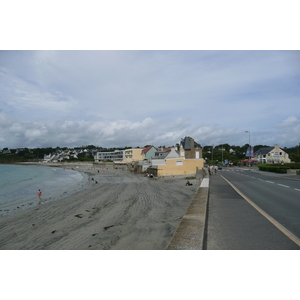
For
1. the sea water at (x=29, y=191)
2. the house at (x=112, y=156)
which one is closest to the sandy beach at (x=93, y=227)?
the sea water at (x=29, y=191)

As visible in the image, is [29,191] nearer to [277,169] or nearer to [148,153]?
[277,169]

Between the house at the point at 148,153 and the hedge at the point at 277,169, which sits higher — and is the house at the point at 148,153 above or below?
above

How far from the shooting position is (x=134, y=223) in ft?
39.8

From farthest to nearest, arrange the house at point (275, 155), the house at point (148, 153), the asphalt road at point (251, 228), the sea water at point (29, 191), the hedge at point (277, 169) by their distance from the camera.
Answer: the house at point (148, 153), the house at point (275, 155), the hedge at point (277, 169), the sea water at point (29, 191), the asphalt road at point (251, 228)

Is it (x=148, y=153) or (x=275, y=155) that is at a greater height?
(x=275, y=155)

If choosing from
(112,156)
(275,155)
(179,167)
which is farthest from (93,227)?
(112,156)

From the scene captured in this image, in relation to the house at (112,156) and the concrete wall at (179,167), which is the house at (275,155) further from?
the house at (112,156)

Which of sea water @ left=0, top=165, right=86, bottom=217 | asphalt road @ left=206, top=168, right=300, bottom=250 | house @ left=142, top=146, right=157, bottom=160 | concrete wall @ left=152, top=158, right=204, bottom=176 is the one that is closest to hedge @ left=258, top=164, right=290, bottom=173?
concrete wall @ left=152, top=158, right=204, bottom=176

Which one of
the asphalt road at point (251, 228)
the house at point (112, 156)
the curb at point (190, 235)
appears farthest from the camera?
the house at point (112, 156)

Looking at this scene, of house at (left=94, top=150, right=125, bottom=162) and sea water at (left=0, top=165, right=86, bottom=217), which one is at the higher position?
house at (left=94, top=150, right=125, bottom=162)

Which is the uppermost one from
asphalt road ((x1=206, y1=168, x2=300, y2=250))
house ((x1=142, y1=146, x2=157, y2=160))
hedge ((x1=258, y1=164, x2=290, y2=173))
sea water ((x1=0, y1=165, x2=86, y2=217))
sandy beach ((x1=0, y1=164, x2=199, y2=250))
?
house ((x1=142, y1=146, x2=157, y2=160))

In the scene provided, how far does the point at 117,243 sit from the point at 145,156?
88.5 metres

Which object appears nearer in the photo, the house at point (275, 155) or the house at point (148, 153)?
the house at point (275, 155)

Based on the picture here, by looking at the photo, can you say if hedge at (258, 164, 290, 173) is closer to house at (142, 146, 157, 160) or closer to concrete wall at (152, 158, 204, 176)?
concrete wall at (152, 158, 204, 176)
